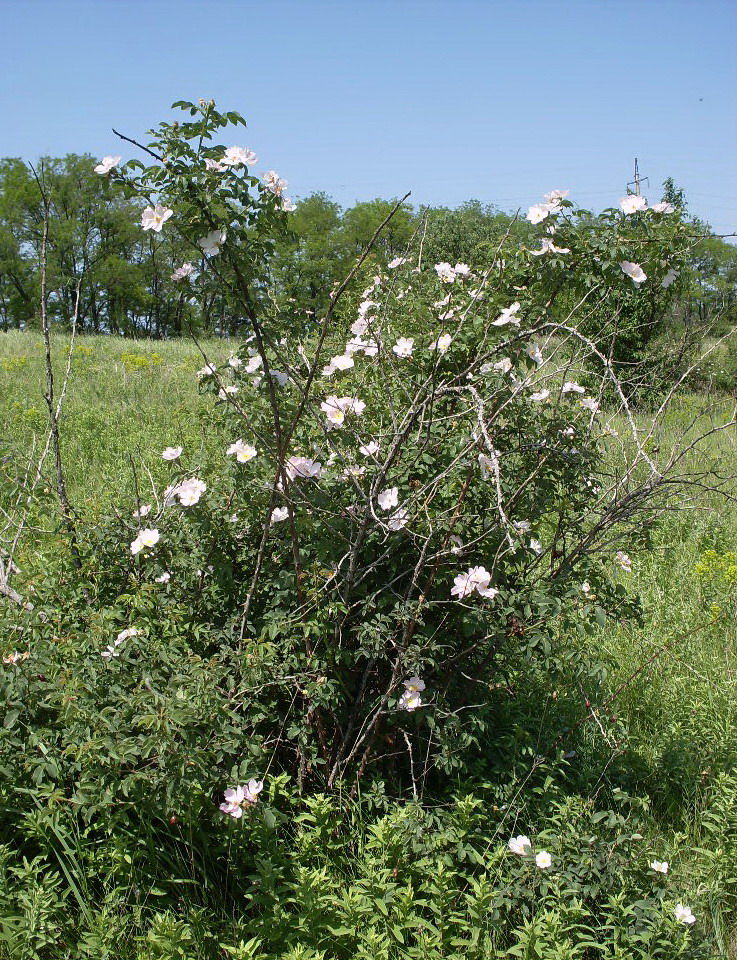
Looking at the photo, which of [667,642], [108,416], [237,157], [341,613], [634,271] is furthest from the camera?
[108,416]

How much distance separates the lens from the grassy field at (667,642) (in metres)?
2.32

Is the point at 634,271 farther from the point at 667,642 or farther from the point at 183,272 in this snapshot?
the point at 667,642

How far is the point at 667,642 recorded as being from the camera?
321cm

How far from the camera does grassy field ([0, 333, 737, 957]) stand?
232 cm

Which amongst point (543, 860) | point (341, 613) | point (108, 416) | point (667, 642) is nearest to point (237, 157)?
point (341, 613)

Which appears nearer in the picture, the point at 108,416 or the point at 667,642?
the point at 667,642

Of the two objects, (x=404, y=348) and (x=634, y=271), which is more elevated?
(x=634, y=271)

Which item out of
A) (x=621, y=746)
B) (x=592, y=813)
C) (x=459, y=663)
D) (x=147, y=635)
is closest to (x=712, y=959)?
(x=592, y=813)

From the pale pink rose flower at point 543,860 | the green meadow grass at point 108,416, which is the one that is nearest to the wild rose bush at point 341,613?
the pale pink rose flower at point 543,860

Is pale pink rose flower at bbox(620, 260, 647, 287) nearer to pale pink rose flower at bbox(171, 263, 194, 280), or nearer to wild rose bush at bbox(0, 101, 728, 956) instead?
wild rose bush at bbox(0, 101, 728, 956)

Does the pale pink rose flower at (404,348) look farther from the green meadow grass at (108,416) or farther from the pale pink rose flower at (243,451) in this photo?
the green meadow grass at (108,416)

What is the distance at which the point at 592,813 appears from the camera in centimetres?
216

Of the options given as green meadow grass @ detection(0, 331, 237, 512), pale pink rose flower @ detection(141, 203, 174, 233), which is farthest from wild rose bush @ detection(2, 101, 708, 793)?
green meadow grass @ detection(0, 331, 237, 512)

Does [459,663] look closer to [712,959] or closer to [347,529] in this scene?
[347,529]
